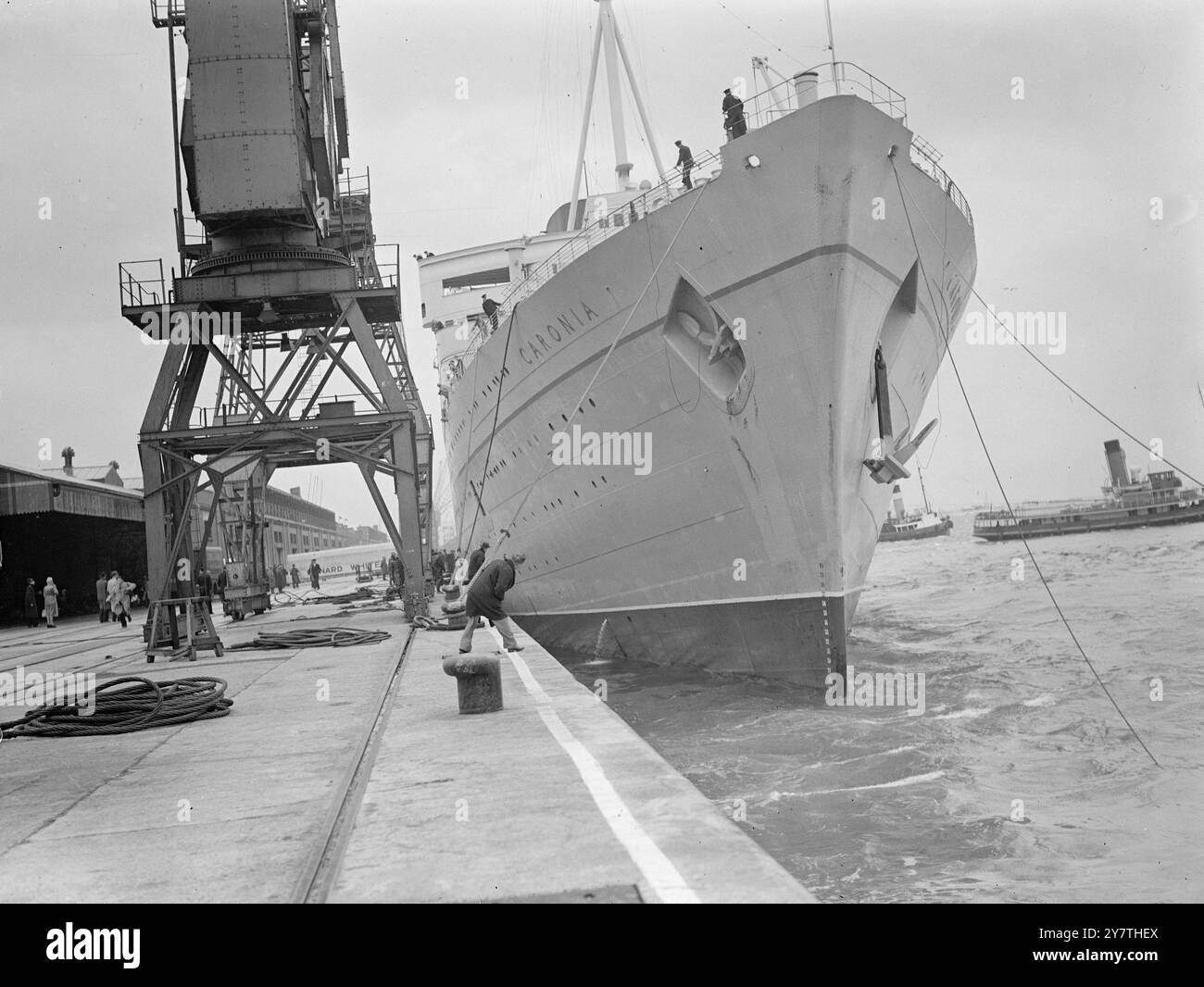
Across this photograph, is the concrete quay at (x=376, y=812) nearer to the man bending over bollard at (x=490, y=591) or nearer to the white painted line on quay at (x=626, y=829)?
the white painted line on quay at (x=626, y=829)

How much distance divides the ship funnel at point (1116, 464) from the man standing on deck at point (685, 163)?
→ 58.8 meters

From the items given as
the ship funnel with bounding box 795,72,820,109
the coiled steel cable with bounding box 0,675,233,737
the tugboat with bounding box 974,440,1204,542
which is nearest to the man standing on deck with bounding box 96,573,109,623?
Result: the coiled steel cable with bounding box 0,675,233,737

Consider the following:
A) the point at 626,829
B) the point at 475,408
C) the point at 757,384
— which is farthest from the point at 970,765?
the point at 475,408

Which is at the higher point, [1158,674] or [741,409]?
[741,409]

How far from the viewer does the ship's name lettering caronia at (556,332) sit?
39.8ft

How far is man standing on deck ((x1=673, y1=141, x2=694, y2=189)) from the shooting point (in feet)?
36.0

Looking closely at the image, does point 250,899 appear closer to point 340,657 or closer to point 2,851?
point 2,851

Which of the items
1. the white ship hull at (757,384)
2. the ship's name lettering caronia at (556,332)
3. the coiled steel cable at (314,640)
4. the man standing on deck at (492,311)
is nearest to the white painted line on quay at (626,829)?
the white ship hull at (757,384)

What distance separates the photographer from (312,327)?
18.4 metres

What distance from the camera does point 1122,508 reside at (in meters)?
57.5

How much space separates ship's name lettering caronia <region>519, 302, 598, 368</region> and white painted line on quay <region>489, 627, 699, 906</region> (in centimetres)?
695

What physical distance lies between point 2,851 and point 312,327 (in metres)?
15.6
